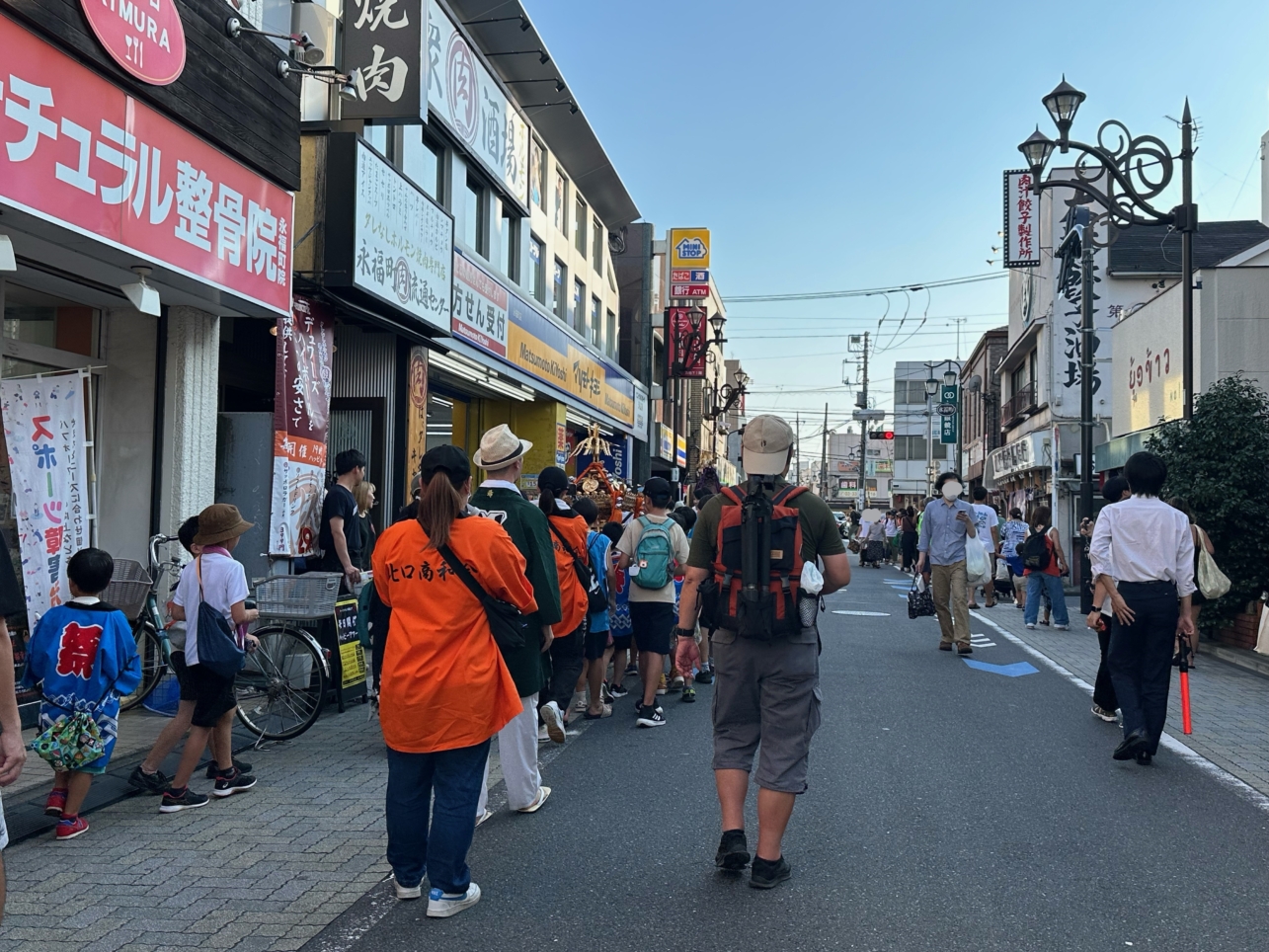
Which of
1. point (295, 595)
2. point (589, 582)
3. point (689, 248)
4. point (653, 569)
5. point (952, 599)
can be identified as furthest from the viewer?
point (689, 248)

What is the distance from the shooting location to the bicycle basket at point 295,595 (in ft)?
24.7

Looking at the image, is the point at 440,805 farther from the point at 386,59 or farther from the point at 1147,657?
the point at 386,59

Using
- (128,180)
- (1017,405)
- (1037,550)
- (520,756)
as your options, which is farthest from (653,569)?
(1017,405)

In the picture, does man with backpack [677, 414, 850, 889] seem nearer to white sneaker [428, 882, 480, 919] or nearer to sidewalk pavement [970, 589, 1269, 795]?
white sneaker [428, 882, 480, 919]

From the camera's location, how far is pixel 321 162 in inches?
400

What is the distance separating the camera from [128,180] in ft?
22.4

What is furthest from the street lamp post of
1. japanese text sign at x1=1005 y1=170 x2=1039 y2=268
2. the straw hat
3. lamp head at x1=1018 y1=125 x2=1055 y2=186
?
japanese text sign at x1=1005 y1=170 x2=1039 y2=268

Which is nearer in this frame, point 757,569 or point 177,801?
point 757,569

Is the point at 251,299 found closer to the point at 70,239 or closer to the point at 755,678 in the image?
the point at 70,239

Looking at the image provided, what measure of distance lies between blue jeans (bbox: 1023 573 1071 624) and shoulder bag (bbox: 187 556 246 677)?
11.9 meters

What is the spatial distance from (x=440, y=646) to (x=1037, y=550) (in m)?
12.0

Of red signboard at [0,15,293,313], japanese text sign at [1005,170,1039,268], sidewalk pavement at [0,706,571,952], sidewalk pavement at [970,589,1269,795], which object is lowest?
sidewalk pavement at [0,706,571,952]

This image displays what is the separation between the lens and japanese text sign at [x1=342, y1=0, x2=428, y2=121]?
410 inches

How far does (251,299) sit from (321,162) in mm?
2214
